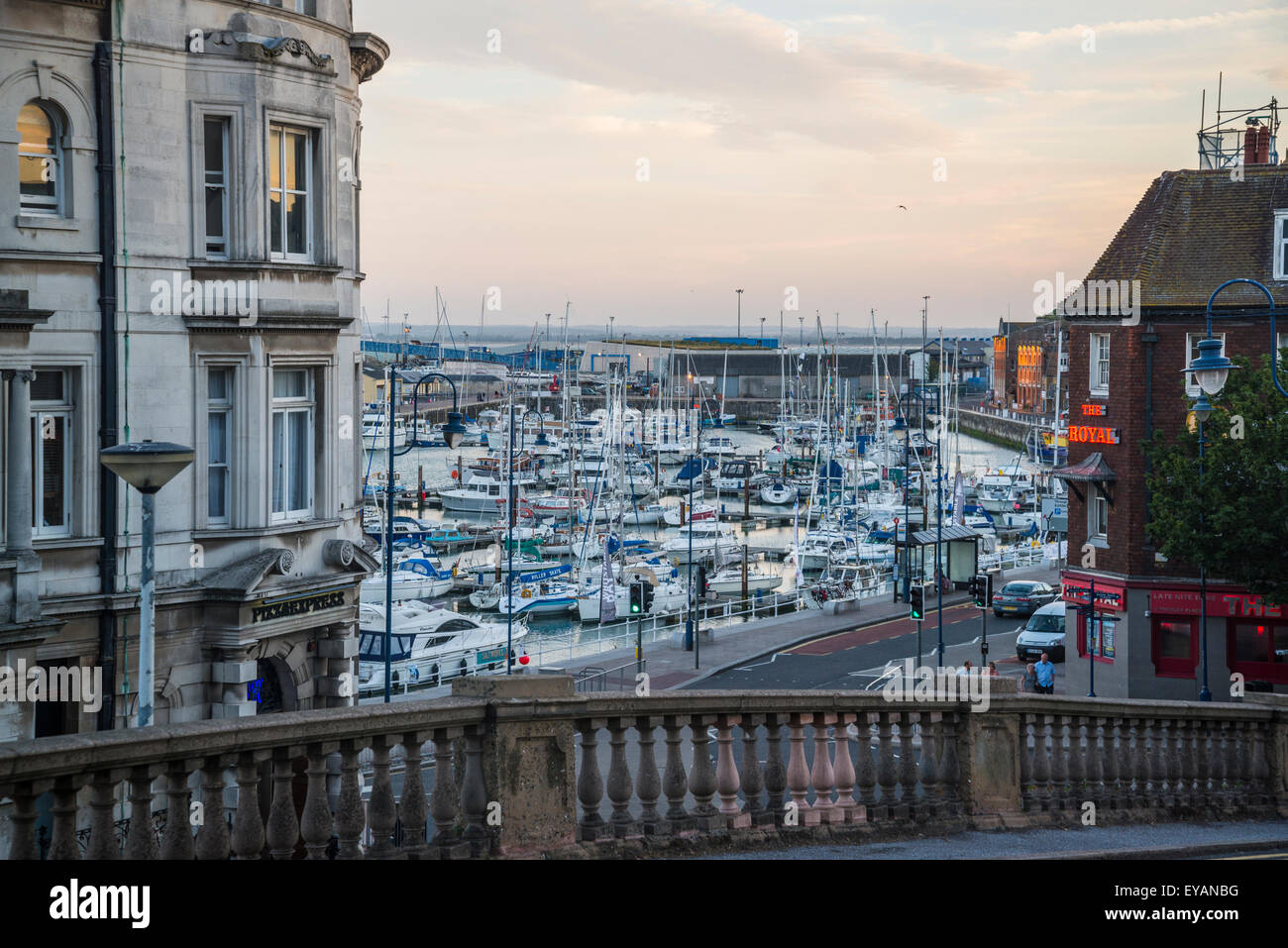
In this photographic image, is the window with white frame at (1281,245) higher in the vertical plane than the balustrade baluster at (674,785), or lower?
higher

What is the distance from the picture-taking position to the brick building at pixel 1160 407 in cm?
3784

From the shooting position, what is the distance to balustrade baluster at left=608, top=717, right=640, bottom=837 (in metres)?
9.44

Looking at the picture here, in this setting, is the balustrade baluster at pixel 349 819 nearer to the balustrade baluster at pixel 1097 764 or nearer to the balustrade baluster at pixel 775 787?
the balustrade baluster at pixel 775 787

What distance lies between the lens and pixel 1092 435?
40.1 metres

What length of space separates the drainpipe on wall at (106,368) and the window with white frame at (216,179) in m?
1.42

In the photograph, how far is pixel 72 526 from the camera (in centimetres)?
1855

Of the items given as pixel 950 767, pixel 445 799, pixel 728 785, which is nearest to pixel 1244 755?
pixel 950 767

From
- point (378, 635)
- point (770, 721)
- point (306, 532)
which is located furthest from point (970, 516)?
point (770, 721)

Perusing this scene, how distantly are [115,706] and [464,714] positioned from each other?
11644mm

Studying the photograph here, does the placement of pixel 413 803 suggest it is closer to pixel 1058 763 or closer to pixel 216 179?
pixel 1058 763

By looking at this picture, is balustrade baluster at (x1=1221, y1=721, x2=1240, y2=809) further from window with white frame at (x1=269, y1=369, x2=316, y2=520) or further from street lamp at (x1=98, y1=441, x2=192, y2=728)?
window with white frame at (x1=269, y1=369, x2=316, y2=520)

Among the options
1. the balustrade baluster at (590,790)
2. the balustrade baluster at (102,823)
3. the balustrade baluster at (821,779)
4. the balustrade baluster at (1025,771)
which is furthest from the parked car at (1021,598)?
the balustrade baluster at (102,823)

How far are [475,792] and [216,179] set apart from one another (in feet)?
43.6

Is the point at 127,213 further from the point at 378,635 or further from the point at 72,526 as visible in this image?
the point at 378,635
